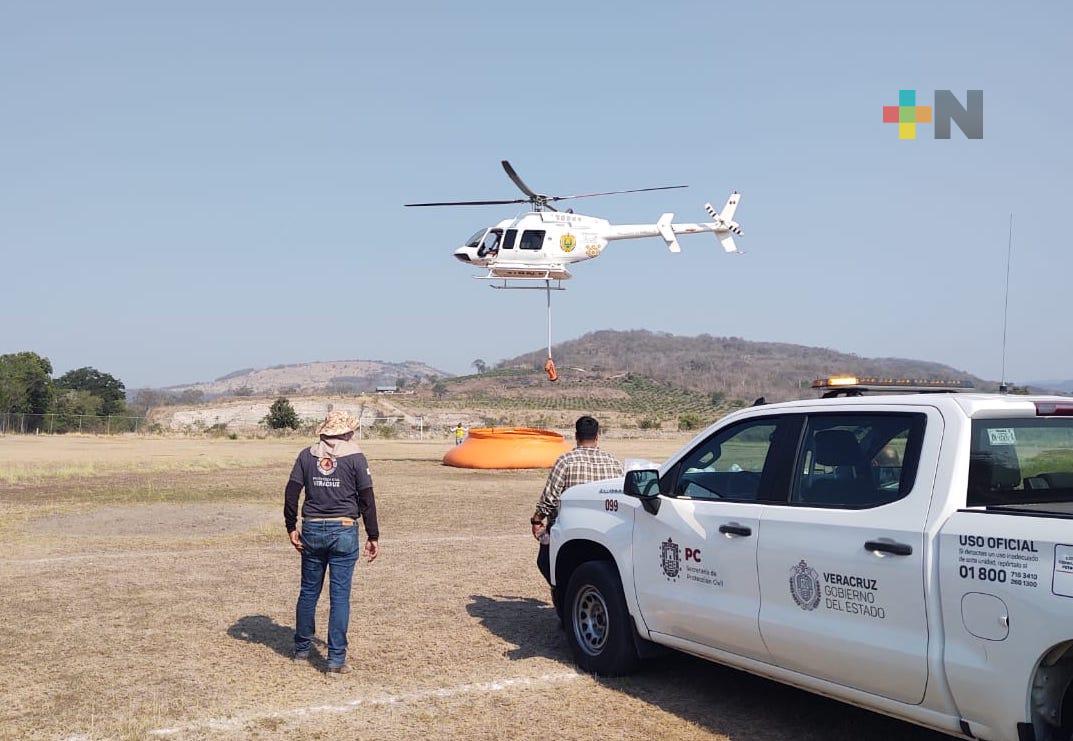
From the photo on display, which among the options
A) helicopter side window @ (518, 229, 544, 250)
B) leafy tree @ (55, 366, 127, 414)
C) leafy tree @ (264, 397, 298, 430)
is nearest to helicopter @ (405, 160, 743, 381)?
helicopter side window @ (518, 229, 544, 250)

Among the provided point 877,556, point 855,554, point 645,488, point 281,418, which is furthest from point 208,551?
point 281,418

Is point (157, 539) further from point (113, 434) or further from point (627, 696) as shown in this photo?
point (113, 434)

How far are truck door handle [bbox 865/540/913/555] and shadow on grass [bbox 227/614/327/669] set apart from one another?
437 centimetres

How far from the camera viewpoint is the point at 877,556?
199 inches

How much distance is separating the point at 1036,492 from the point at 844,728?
6.60ft

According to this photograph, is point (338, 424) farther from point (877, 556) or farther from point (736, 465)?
point (877, 556)

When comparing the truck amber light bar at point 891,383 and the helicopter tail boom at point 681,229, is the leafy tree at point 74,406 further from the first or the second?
the truck amber light bar at point 891,383

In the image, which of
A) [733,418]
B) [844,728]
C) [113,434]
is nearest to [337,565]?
[733,418]

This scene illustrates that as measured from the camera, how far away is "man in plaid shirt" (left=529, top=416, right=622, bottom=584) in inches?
328

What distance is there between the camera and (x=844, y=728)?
20.3 feet

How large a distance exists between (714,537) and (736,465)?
1.81 feet

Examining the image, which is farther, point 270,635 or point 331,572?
point 270,635

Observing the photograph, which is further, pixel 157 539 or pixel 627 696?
pixel 157 539

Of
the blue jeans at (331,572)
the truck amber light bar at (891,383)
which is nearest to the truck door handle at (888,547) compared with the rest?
the truck amber light bar at (891,383)
